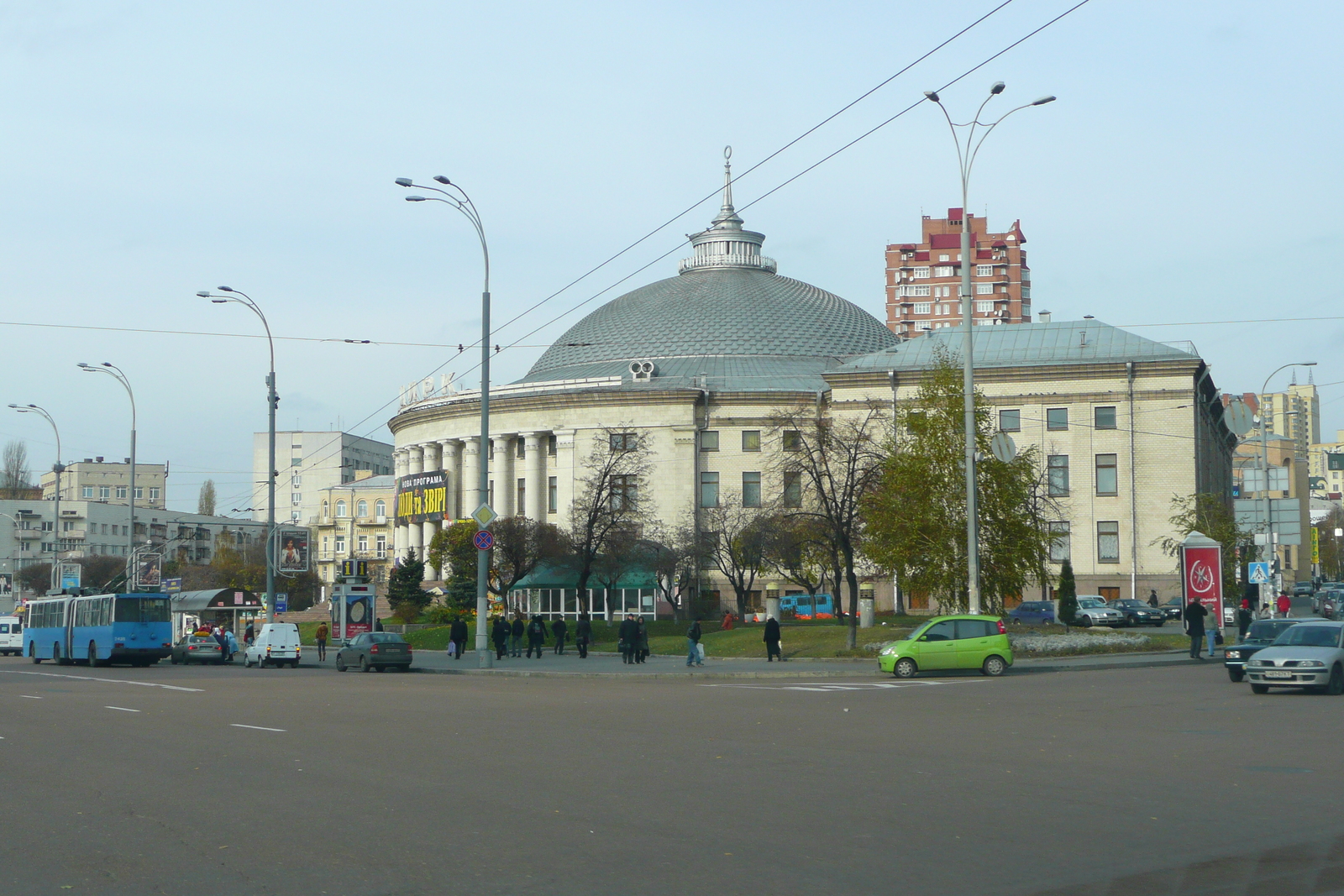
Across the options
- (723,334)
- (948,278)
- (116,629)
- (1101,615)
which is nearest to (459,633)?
(116,629)

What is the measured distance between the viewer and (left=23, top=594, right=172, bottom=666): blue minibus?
145ft

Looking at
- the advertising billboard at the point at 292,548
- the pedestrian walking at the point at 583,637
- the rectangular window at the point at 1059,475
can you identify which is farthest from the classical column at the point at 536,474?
the pedestrian walking at the point at 583,637

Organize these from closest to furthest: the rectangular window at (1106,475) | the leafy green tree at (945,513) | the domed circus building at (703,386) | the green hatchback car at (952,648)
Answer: the green hatchback car at (952,648), the leafy green tree at (945,513), the rectangular window at (1106,475), the domed circus building at (703,386)

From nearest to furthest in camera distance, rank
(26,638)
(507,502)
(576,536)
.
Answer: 1. (26,638)
2. (576,536)
3. (507,502)

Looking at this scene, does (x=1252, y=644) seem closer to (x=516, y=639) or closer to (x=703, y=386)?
(x=516, y=639)

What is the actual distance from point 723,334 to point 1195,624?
58063 millimetres

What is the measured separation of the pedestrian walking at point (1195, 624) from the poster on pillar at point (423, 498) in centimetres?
6111

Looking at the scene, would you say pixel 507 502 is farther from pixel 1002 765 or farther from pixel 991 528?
pixel 1002 765

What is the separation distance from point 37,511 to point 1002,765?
12408 centimetres

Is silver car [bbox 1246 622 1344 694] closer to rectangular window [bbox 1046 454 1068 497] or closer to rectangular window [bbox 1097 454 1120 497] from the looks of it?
rectangular window [bbox 1046 454 1068 497]

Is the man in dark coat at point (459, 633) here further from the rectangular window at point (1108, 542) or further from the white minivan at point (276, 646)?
the rectangular window at point (1108, 542)

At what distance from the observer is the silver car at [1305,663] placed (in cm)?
2331

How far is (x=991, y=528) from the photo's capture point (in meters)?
38.1

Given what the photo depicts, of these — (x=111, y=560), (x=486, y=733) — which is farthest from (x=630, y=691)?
(x=111, y=560)
